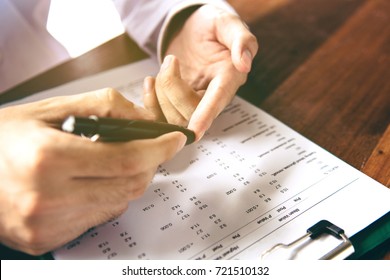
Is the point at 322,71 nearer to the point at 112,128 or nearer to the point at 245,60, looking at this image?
the point at 245,60

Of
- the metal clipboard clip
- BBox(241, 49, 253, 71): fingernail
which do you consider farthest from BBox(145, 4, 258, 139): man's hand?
the metal clipboard clip

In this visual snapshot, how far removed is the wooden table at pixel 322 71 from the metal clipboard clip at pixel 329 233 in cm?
3

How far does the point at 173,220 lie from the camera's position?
0.33 meters

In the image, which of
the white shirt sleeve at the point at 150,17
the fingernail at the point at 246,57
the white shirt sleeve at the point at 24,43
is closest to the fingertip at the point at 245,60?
the fingernail at the point at 246,57

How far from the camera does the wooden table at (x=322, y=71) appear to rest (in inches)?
16.7

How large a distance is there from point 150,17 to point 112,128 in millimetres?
337

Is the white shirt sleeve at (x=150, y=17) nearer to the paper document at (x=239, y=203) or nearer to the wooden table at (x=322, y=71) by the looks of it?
the wooden table at (x=322, y=71)

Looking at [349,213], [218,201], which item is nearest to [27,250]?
[218,201]

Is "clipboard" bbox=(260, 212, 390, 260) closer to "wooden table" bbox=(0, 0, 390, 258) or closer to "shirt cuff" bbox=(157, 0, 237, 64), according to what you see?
"wooden table" bbox=(0, 0, 390, 258)

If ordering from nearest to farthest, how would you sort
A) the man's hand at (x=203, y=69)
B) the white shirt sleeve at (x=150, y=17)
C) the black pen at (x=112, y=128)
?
the black pen at (x=112, y=128) → the man's hand at (x=203, y=69) → the white shirt sleeve at (x=150, y=17)

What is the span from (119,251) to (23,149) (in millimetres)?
105

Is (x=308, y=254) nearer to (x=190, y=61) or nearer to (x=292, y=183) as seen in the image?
(x=292, y=183)

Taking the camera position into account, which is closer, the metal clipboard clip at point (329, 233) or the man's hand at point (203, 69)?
the metal clipboard clip at point (329, 233)

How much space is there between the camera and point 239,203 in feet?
1.13
